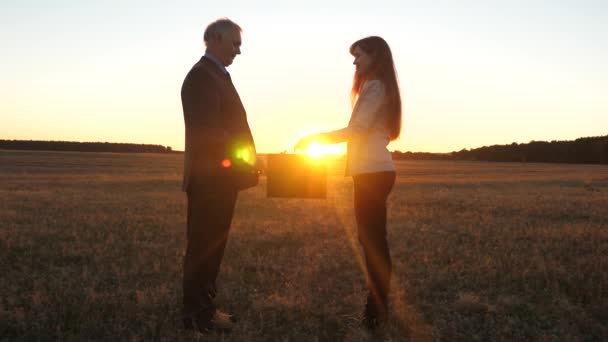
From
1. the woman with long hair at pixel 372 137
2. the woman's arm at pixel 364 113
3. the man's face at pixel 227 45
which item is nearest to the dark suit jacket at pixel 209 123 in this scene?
the man's face at pixel 227 45

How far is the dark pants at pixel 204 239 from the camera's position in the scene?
13.1ft

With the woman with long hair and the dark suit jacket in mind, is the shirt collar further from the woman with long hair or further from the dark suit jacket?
the woman with long hair

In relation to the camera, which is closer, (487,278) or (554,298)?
(554,298)

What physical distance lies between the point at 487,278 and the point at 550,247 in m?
2.36

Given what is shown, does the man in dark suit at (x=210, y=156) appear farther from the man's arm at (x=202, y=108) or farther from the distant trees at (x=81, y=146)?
the distant trees at (x=81, y=146)

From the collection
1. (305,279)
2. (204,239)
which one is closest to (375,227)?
(204,239)

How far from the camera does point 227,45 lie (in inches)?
155

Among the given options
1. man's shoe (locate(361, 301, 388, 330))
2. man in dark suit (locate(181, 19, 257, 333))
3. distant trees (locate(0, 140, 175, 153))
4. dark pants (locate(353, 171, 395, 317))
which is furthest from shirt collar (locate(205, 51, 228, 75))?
distant trees (locate(0, 140, 175, 153))

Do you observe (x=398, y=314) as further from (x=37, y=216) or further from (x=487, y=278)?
(x=37, y=216)

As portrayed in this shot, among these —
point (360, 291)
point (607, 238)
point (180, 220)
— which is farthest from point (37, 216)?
point (607, 238)

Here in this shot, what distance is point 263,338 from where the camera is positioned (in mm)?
4180

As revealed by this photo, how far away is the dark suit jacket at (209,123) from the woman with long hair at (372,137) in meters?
0.61

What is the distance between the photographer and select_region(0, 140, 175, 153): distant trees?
8662cm

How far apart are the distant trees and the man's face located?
88.4m
